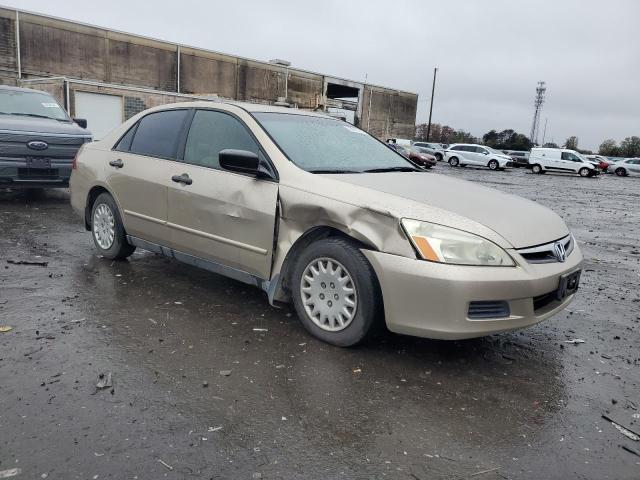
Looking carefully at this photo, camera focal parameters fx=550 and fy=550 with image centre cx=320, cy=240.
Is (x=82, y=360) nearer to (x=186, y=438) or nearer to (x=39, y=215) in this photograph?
(x=186, y=438)

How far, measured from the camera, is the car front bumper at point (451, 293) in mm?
3201

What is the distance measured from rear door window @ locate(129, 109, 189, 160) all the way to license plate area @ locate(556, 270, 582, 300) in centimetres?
322

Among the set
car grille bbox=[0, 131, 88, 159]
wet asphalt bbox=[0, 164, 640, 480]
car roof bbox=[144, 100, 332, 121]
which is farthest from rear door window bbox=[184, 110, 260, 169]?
car grille bbox=[0, 131, 88, 159]

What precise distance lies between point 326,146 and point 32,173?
622 cm

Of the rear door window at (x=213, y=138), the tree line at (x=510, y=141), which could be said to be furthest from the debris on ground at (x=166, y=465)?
the tree line at (x=510, y=141)

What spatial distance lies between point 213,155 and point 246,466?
2716 millimetres

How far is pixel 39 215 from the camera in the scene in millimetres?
8070

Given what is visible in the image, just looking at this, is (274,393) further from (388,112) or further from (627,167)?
(388,112)

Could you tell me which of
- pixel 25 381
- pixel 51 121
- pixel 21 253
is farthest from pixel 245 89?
pixel 25 381

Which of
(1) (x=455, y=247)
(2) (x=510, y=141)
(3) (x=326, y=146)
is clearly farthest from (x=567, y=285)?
(2) (x=510, y=141)

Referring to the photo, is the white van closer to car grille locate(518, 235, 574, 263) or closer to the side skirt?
car grille locate(518, 235, 574, 263)

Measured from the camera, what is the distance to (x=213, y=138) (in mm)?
4566

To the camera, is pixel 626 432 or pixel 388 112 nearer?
pixel 626 432

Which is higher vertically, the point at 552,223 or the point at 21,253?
the point at 552,223
